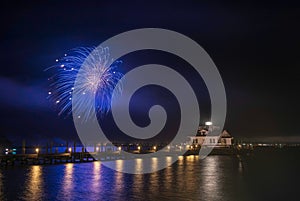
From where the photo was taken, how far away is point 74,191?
22.0 meters

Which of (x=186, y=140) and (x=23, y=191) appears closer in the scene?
(x=23, y=191)

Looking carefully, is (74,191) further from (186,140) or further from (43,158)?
(186,140)

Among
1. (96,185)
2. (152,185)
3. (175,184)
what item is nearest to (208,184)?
(175,184)

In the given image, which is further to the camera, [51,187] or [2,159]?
[2,159]

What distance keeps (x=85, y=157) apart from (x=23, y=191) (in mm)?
36074

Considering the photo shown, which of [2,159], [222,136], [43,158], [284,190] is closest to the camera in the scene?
[284,190]

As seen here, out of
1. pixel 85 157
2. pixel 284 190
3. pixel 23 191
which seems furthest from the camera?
pixel 85 157

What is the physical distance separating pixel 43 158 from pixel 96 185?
26.3m

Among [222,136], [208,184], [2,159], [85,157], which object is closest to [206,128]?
[222,136]

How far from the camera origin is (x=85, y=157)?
5744 cm

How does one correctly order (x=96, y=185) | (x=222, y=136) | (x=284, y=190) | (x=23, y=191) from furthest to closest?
(x=222, y=136) → (x=96, y=185) → (x=284, y=190) → (x=23, y=191)

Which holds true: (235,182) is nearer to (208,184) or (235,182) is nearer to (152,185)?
(208,184)

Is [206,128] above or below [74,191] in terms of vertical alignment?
above

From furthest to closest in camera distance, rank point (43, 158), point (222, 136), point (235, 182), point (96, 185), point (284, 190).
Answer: point (222, 136)
point (43, 158)
point (235, 182)
point (96, 185)
point (284, 190)
